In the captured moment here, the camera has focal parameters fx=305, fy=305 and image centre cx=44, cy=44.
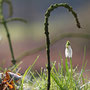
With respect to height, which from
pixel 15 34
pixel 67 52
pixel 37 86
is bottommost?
pixel 15 34

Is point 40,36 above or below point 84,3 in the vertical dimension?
below

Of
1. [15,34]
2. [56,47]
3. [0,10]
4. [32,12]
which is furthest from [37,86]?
[15,34]

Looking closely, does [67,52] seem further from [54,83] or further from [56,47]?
[56,47]

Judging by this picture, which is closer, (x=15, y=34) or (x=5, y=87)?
Answer: (x=5, y=87)

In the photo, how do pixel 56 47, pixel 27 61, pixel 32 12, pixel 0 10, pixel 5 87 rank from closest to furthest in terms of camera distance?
pixel 5 87 < pixel 0 10 < pixel 27 61 < pixel 56 47 < pixel 32 12

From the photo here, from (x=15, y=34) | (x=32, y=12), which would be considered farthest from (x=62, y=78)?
(x=15, y=34)

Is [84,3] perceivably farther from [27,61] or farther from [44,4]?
[27,61]

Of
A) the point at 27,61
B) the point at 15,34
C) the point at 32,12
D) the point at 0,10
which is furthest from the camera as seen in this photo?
the point at 15,34

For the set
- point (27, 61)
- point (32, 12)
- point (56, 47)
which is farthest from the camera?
point (32, 12)

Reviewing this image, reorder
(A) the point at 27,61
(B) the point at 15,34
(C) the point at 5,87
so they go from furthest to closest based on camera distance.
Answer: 1. (B) the point at 15,34
2. (A) the point at 27,61
3. (C) the point at 5,87
